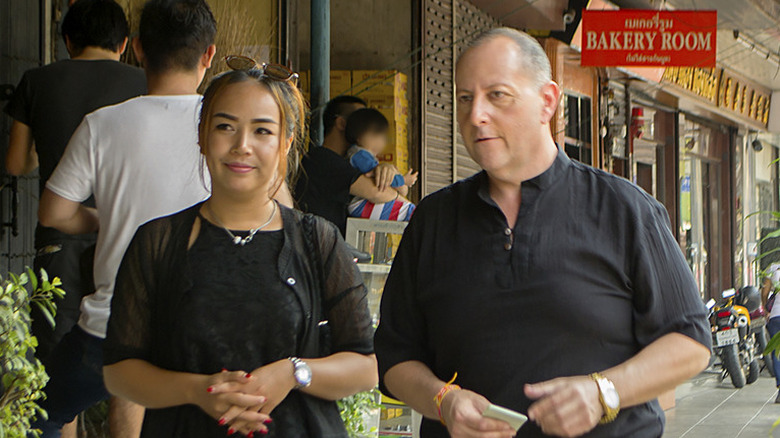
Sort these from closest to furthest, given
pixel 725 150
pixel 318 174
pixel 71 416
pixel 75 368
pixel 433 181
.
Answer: pixel 75 368
pixel 71 416
pixel 318 174
pixel 433 181
pixel 725 150

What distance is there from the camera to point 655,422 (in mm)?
2379

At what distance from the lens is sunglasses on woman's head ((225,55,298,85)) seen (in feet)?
8.57

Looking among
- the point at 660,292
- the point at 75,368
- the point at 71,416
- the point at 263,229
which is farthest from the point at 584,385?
the point at 71,416

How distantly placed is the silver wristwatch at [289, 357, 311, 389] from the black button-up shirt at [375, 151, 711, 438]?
0.23 metres

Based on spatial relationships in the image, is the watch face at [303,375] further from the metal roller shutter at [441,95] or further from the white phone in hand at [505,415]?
the metal roller shutter at [441,95]

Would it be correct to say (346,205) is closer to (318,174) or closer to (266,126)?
(318,174)

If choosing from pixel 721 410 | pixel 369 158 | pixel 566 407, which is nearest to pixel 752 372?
pixel 721 410

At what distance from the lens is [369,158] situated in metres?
5.14

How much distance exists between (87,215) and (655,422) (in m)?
1.85

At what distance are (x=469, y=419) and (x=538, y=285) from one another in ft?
1.13

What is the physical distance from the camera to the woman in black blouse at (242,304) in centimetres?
238

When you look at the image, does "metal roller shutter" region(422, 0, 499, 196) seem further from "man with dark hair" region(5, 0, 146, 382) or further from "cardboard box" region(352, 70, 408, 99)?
"man with dark hair" region(5, 0, 146, 382)

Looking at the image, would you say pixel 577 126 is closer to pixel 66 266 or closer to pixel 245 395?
pixel 66 266

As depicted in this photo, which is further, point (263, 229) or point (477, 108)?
point (263, 229)
